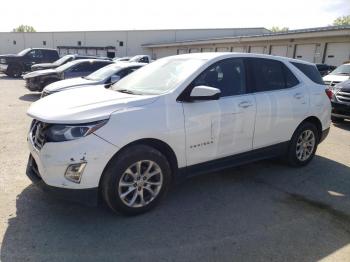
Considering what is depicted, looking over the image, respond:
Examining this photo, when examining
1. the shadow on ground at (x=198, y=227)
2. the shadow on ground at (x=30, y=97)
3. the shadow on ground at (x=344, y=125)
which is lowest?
the shadow on ground at (x=30, y=97)

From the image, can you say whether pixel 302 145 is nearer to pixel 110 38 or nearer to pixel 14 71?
pixel 14 71

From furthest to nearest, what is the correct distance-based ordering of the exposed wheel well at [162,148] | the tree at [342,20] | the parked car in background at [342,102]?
the tree at [342,20], the parked car in background at [342,102], the exposed wheel well at [162,148]

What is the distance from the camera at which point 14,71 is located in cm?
2167

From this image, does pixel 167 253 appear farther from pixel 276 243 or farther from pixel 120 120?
pixel 120 120

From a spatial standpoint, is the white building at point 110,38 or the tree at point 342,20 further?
the tree at point 342,20

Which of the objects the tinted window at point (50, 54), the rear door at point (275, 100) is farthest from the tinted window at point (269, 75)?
the tinted window at point (50, 54)

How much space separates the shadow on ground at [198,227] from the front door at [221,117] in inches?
23.2

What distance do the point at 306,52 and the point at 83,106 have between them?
911 inches

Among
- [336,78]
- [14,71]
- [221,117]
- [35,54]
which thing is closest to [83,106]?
[221,117]

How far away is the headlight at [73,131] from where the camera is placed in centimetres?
322

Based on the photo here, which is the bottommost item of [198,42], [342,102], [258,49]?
[342,102]

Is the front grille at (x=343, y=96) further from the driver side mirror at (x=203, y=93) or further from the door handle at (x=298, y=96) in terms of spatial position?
the driver side mirror at (x=203, y=93)

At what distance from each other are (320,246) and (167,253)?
58.9 inches

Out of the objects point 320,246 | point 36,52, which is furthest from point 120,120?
point 36,52
